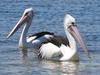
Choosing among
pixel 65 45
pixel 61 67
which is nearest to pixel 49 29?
pixel 65 45

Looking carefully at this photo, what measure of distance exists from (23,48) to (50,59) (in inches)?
86.0

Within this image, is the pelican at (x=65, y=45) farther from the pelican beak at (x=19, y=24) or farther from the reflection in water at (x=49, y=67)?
the pelican beak at (x=19, y=24)

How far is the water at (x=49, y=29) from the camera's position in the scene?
12922 millimetres

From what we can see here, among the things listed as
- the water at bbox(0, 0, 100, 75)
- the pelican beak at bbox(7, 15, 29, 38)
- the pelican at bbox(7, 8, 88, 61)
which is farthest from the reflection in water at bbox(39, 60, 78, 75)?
the pelican beak at bbox(7, 15, 29, 38)

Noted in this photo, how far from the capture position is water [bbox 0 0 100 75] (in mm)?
12922

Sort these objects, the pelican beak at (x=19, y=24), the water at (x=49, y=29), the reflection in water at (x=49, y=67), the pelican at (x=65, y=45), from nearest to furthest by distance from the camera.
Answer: the reflection in water at (x=49, y=67) → the water at (x=49, y=29) → the pelican at (x=65, y=45) → the pelican beak at (x=19, y=24)

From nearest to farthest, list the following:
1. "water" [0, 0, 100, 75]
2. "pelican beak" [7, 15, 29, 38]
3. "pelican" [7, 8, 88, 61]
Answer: "water" [0, 0, 100, 75] < "pelican" [7, 8, 88, 61] < "pelican beak" [7, 15, 29, 38]

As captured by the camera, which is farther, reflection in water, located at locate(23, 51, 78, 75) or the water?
the water

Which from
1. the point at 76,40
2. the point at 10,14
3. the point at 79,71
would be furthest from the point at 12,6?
the point at 79,71

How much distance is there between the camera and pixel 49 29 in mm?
17953

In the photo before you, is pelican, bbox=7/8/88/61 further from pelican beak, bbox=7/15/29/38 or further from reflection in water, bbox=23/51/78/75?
pelican beak, bbox=7/15/29/38

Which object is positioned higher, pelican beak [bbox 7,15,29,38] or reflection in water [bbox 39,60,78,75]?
pelican beak [bbox 7,15,29,38]

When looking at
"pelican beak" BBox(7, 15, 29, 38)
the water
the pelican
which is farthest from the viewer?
"pelican beak" BBox(7, 15, 29, 38)

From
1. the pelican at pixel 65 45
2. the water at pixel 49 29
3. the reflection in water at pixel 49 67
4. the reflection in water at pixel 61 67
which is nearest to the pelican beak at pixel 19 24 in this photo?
the water at pixel 49 29
